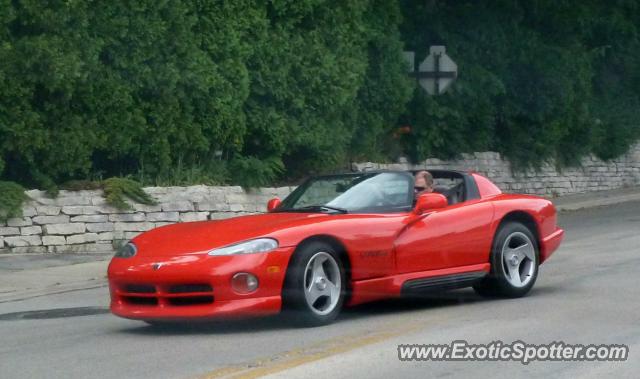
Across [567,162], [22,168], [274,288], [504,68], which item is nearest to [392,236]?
[274,288]

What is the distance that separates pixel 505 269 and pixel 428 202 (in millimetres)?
1238

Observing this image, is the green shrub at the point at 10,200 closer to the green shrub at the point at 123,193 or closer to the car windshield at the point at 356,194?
the green shrub at the point at 123,193

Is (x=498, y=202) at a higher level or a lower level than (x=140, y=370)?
higher

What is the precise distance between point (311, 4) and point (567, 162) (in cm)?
1035

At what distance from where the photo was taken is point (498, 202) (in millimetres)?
11055

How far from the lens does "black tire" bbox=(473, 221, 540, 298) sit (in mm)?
10836

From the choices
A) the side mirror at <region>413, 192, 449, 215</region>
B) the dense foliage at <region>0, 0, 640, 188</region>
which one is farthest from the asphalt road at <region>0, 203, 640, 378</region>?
the dense foliage at <region>0, 0, 640, 188</region>

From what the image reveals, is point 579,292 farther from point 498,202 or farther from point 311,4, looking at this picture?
point 311,4

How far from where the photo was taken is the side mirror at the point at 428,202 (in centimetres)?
1021

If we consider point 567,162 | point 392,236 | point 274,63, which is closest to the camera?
point 392,236

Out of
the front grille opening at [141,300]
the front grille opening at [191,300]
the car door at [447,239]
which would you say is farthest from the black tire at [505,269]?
the front grille opening at [141,300]

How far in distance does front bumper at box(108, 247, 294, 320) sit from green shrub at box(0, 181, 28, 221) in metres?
7.18

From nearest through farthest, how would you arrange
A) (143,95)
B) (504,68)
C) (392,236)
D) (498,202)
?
(392,236)
(498,202)
(143,95)
(504,68)

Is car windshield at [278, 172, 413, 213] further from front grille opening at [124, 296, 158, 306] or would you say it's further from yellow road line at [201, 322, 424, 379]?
front grille opening at [124, 296, 158, 306]
